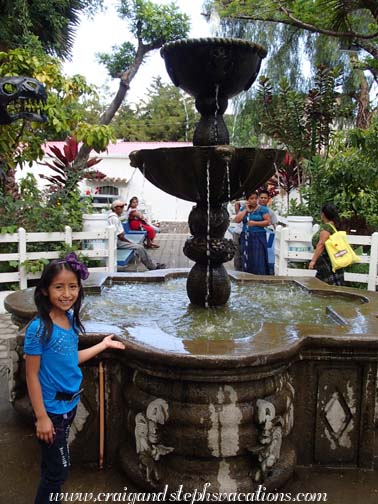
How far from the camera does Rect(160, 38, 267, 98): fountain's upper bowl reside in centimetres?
357

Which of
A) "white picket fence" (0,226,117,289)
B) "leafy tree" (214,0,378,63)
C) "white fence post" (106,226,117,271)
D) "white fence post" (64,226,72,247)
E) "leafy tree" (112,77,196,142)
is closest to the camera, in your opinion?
"white picket fence" (0,226,117,289)

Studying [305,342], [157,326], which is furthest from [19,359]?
[305,342]

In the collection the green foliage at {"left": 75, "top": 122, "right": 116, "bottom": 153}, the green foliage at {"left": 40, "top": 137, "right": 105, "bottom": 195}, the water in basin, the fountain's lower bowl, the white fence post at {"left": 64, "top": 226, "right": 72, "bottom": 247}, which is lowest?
the water in basin

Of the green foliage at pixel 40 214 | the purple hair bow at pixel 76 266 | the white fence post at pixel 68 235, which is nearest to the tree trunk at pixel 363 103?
the green foliage at pixel 40 214

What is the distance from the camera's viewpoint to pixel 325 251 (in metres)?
5.86

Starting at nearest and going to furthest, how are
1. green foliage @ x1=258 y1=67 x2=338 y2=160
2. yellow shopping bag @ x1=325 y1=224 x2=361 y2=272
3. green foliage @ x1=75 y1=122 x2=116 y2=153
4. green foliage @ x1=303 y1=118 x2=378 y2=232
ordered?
yellow shopping bag @ x1=325 y1=224 x2=361 y2=272
green foliage @ x1=303 y1=118 x2=378 y2=232
green foliage @ x1=75 y1=122 x2=116 y2=153
green foliage @ x1=258 y1=67 x2=338 y2=160

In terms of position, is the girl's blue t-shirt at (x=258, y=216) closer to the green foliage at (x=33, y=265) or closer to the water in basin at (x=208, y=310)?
the water in basin at (x=208, y=310)

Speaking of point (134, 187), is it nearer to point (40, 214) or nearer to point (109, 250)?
point (40, 214)

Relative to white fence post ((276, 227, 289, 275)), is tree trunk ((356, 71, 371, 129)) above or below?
above

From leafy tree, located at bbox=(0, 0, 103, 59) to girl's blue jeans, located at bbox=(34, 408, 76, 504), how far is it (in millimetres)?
10787

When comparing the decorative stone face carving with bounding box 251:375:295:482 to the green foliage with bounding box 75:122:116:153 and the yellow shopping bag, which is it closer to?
the yellow shopping bag

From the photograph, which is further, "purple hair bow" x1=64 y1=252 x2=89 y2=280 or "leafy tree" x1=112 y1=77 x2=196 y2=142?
"leafy tree" x1=112 y1=77 x2=196 y2=142

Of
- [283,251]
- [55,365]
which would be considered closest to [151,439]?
[55,365]

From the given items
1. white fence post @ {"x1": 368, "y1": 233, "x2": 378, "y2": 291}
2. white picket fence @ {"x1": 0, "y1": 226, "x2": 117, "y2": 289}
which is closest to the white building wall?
white picket fence @ {"x1": 0, "y1": 226, "x2": 117, "y2": 289}
